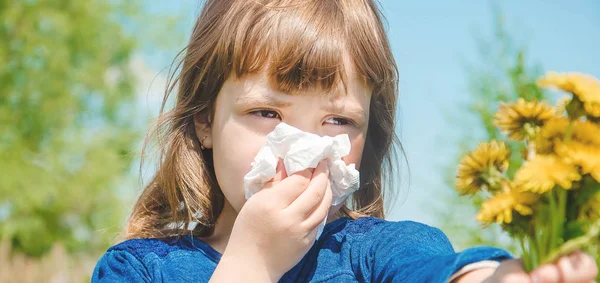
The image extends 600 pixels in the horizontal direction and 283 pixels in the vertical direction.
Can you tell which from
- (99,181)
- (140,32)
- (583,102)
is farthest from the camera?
(140,32)

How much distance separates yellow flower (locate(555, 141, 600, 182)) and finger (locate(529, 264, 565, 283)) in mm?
116

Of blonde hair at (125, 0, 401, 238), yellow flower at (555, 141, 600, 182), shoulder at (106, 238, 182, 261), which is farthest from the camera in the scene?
shoulder at (106, 238, 182, 261)

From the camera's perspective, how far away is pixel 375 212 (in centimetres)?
236

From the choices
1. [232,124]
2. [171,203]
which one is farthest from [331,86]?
[171,203]

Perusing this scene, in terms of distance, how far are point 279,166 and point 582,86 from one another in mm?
1090

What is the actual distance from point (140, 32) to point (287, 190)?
43.7ft

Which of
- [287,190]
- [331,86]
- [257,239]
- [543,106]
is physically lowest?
[257,239]

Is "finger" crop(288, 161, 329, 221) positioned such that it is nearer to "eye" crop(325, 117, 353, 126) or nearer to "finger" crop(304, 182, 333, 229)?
"finger" crop(304, 182, 333, 229)

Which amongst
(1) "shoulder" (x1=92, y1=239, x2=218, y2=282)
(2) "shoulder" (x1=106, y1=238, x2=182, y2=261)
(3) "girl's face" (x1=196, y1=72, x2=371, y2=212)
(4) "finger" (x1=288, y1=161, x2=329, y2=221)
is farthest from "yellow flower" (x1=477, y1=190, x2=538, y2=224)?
(2) "shoulder" (x1=106, y1=238, x2=182, y2=261)

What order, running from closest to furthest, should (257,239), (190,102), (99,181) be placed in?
(257,239)
(190,102)
(99,181)

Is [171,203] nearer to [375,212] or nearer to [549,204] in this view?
[375,212]

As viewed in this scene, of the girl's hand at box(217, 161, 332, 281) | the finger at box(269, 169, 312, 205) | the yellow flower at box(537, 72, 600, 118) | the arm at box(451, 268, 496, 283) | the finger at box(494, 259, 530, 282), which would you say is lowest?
the girl's hand at box(217, 161, 332, 281)

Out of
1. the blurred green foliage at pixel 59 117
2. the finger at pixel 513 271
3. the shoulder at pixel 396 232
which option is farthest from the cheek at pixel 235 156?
the blurred green foliage at pixel 59 117

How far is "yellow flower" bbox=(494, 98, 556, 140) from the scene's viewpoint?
0.86 m
